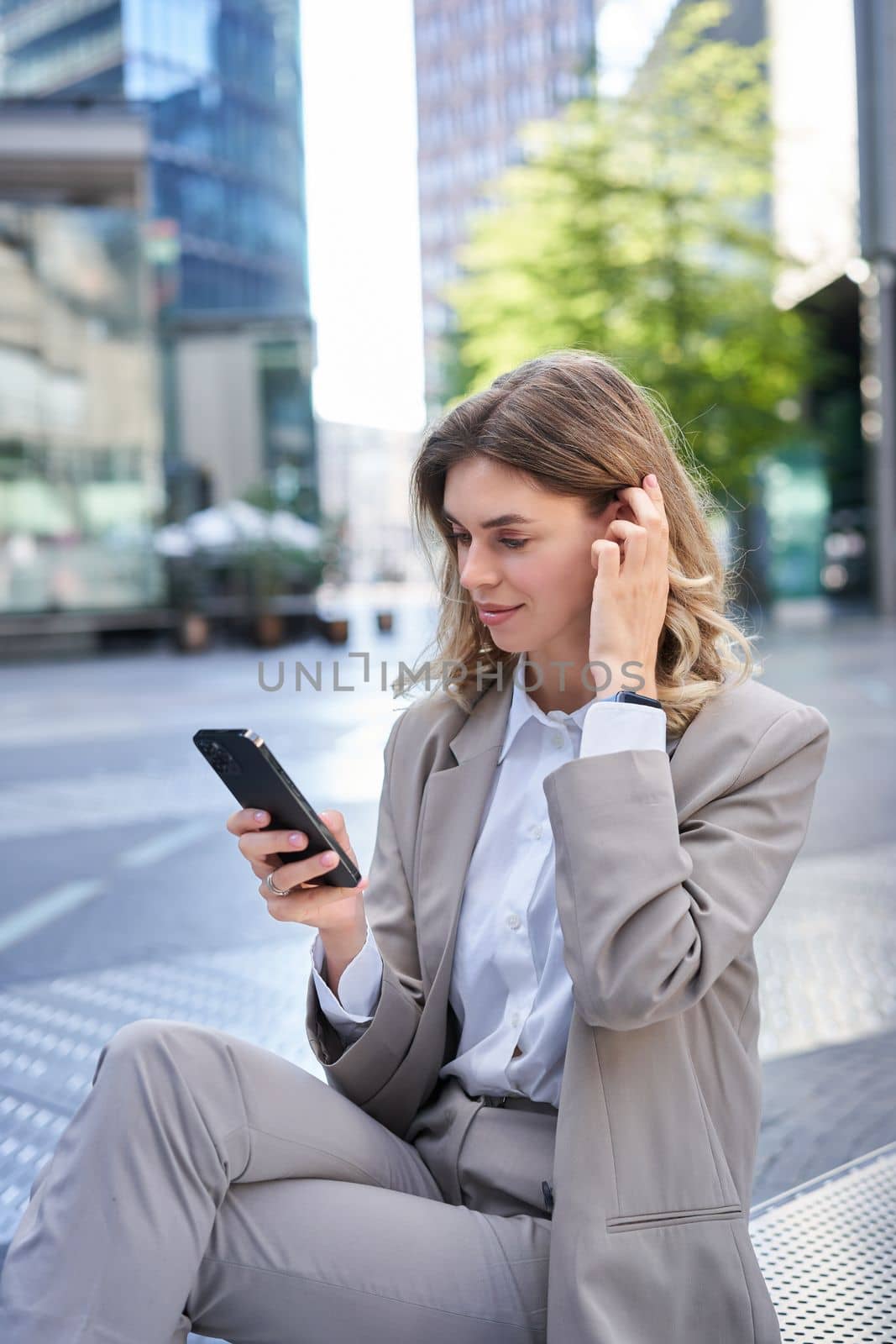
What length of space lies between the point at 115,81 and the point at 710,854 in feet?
91.1

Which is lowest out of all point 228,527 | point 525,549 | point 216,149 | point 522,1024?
point 522,1024

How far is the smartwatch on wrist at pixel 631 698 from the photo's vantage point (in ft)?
6.03

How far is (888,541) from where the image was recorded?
24516mm

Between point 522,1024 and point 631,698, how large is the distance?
538 mm

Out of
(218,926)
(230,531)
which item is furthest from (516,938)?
(230,531)

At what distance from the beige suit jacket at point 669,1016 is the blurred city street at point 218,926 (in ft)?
2.84

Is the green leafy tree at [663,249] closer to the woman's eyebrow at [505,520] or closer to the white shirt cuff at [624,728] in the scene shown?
the woman's eyebrow at [505,520]

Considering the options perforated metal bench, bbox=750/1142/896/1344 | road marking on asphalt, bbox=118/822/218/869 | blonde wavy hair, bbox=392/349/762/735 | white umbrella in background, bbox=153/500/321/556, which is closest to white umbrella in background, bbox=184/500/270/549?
white umbrella in background, bbox=153/500/321/556

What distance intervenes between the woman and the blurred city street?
59 centimetres

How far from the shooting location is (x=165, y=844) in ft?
22.4

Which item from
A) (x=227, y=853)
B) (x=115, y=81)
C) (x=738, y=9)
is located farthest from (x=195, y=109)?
(x=227, y=853)

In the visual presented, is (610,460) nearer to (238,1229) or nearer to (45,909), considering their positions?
(238,1229)

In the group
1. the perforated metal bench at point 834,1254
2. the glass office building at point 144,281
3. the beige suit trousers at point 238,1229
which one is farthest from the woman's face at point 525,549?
the glass office building at point 144,281

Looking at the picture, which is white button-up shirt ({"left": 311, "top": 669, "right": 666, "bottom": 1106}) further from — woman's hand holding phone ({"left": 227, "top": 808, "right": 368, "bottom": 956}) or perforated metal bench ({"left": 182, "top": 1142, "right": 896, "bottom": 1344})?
perforated metal bench ({"left": 182, "top": 1142, "right": 896, "bottom": 1344})
